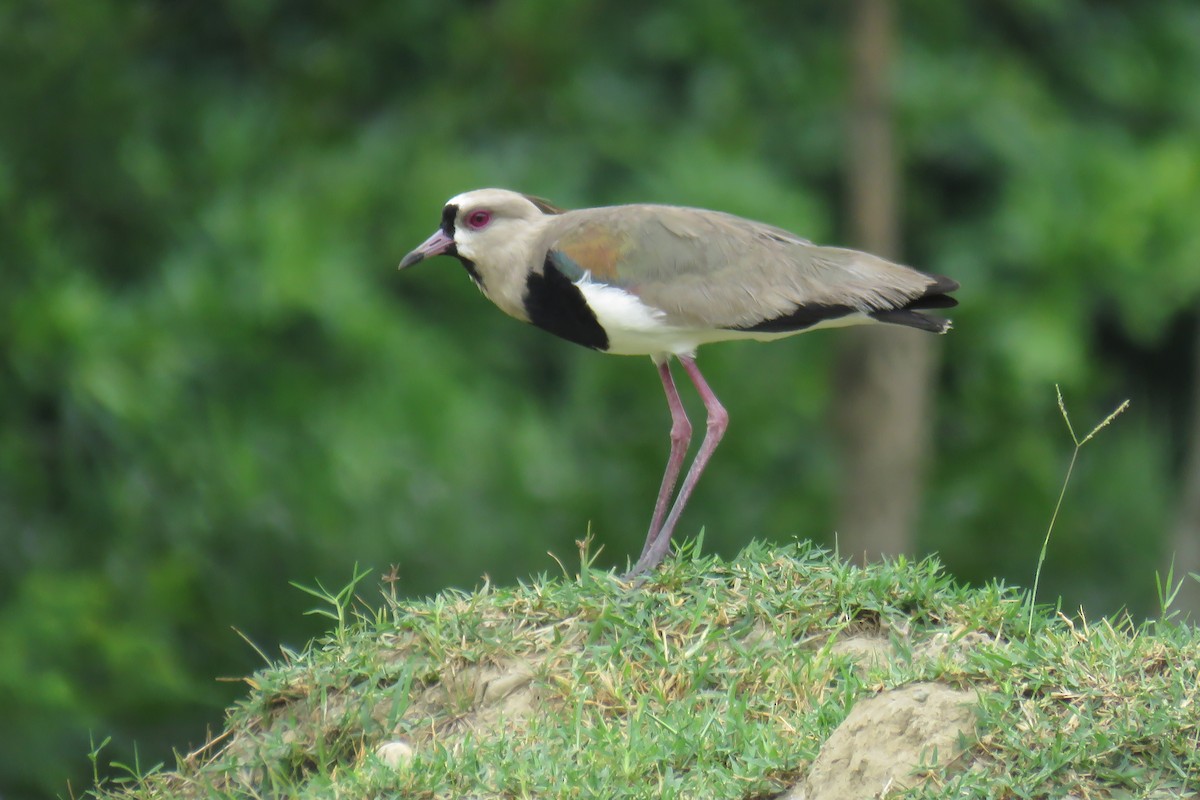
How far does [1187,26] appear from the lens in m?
11.9

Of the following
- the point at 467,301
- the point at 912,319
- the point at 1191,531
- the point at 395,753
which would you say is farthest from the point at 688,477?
the point at 1191,531

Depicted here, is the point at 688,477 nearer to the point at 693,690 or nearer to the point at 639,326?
the point at 639,326

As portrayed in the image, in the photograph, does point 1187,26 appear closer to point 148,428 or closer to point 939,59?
point 939,59

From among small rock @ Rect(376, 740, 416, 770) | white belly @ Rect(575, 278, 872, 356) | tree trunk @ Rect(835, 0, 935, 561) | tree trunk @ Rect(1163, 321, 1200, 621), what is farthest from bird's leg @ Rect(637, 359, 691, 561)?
tree trunk @ Rect(1163, 321, 1200, 621)

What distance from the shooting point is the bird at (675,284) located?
5508mm

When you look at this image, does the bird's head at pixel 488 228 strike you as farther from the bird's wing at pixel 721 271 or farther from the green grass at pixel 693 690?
the green grass at pixel 693 690

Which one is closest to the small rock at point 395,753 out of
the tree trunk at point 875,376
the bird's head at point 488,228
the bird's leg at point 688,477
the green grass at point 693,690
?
the green grass at point 693,690

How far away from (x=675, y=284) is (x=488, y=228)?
0.72m

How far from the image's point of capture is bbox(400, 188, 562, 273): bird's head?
5.80 meters

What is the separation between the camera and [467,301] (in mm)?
11406

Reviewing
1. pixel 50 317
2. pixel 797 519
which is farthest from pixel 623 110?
pixel 50 317

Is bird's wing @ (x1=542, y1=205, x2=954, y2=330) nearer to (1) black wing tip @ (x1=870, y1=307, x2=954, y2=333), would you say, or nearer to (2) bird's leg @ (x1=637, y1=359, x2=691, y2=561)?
(1) black wing tip @ (x1=870, y1=307, x2=954, y2=333)

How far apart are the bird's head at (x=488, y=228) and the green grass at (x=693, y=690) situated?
1.19m

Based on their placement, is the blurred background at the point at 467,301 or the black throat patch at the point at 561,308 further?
the blurred background at the point at 467,301
